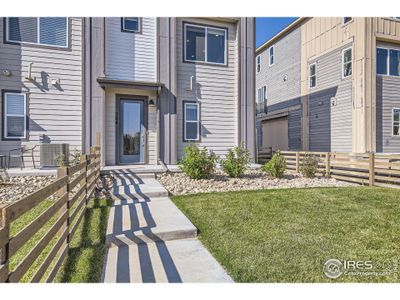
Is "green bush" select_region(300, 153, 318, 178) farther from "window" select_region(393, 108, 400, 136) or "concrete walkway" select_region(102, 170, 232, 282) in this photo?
"window" select_region(393, 108, 400, 136)

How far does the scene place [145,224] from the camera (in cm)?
388

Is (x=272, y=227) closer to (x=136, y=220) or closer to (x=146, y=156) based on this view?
(x=136, y=220)

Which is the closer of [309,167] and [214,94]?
[309,167]

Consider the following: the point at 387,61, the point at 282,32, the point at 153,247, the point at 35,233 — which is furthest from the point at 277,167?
the point at 282,32

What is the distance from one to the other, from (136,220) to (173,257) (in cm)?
129

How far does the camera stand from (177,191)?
611cm

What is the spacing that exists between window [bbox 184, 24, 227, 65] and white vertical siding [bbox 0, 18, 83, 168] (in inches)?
136

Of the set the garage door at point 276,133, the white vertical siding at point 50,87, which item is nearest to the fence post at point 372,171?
the garage door at point 276,133

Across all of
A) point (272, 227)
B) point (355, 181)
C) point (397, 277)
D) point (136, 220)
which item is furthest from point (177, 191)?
point (355, 181)

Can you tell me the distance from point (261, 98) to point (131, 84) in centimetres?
1273

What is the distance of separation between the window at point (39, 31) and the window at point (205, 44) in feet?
12.6

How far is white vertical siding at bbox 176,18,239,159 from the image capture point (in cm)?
892

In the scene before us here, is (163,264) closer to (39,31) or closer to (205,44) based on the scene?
(39,31)

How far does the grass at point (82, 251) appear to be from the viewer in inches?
104
